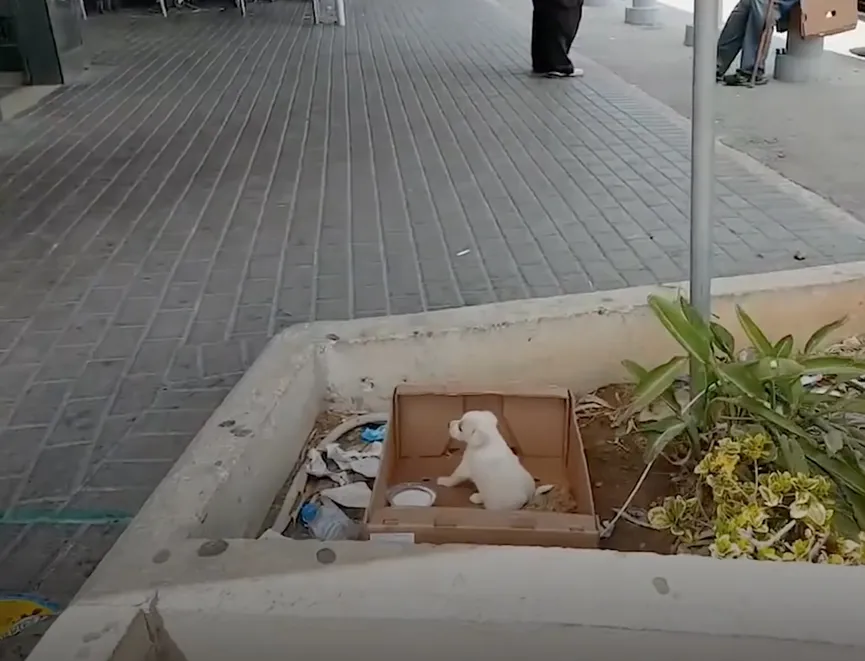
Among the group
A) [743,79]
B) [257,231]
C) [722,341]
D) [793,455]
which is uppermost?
[722,341]

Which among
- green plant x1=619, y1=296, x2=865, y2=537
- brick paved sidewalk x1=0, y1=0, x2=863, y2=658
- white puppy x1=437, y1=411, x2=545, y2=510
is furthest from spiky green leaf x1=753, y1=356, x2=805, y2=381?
brick paved sidewalk x1=0, y1=0, x2=863, y2=658

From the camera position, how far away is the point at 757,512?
1467mm

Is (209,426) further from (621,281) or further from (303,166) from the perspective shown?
(303,166)

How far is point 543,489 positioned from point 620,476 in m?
0.16

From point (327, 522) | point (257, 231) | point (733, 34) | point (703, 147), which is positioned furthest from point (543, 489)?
point (733, 34)

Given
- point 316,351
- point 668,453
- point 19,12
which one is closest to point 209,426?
point 316,351

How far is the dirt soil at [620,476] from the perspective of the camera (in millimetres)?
1750

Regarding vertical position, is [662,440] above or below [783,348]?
below

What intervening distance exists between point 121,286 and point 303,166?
1.87m

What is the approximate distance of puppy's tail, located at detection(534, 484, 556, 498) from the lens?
6.33 ft

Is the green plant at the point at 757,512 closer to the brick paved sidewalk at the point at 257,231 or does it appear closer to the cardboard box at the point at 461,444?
the cardboard box at the point at 461,444

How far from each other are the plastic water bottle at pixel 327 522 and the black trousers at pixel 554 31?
20.5ft

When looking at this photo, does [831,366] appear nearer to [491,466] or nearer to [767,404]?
[767,404]

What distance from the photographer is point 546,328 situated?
6.90 ft
